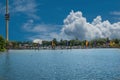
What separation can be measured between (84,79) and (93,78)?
203cm

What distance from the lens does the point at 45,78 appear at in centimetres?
6022

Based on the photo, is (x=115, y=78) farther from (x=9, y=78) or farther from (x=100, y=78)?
(x=9, y=78)

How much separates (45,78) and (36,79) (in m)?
2.24

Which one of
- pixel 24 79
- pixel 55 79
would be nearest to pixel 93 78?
pixel 55 79

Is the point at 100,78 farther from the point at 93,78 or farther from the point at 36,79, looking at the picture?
the point at 36,79

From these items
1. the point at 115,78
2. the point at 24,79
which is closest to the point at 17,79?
the point at 24,79

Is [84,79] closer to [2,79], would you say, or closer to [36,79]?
[36,79]

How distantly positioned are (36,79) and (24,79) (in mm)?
2243

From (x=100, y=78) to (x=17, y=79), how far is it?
15679mm

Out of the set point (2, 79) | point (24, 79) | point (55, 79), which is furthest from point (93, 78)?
point (2, 79)

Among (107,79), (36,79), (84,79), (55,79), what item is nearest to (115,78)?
(107,79)

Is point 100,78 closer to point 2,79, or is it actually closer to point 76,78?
point 76,78

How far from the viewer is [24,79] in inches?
2311

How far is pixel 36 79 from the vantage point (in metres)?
58.7
